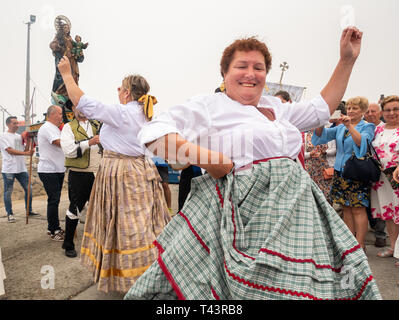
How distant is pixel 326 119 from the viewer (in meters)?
1.43

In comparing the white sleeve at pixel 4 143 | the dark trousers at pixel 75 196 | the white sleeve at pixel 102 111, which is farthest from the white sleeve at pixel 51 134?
the white sleeve at pixel 102 111

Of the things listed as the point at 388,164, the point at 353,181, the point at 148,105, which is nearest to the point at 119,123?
the point at 148,105

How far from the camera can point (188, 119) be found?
1143mm

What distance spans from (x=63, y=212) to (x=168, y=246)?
16.3ft

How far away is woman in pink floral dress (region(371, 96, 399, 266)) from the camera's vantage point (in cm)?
298

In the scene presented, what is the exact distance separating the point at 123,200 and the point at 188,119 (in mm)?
1438

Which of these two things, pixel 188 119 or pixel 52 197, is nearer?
pixel 188 119

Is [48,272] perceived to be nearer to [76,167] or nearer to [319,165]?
[76,167]

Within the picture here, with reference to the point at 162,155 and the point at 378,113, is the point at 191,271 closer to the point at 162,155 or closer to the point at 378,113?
the point at 162,155

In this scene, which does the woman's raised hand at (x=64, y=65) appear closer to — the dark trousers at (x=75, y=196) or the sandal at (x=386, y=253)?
the dark trousers at (x=75, y=196)

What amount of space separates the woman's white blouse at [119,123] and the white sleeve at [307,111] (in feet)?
4.45

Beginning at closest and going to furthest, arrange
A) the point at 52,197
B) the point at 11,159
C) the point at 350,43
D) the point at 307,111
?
the point at 350,43 → the point at 307,111 → the point at 52,197 → the point at 11,159

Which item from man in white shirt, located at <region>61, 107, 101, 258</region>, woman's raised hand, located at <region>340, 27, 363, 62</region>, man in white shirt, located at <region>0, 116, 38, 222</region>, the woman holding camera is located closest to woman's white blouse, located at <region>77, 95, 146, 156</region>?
man in white shirt, located at <region>61, 107, 101, 258</region>
